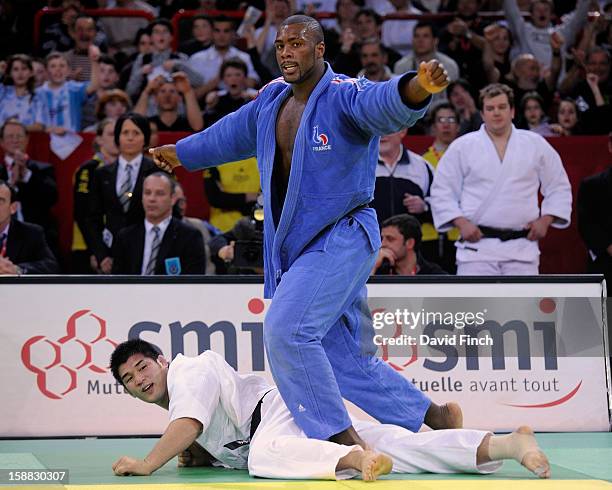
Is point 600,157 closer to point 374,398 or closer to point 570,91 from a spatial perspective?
point 570,91

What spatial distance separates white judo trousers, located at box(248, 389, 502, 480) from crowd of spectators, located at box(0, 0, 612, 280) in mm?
3079

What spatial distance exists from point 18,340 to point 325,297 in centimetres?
285

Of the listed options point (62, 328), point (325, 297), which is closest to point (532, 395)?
point (325, 297)

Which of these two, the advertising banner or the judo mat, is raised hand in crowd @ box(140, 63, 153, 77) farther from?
the judo mat

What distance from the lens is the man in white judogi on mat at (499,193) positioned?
8500 millimetres

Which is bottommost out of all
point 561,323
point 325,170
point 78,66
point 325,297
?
point 561,323

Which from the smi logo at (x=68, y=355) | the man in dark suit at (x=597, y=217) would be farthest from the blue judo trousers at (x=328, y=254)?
the man in dark suit at (x=597, y=217)

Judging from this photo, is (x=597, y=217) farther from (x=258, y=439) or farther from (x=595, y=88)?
(x=258, y=439)

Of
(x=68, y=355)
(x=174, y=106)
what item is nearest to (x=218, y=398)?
(x=68, y=355)

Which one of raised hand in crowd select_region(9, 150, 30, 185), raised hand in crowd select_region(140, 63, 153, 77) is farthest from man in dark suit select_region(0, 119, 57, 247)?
raised hand in crowd select_region(140, 63, 153, 77)

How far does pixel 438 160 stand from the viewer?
968cm

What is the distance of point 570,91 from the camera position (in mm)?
11281

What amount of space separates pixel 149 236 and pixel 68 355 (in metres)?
1.52

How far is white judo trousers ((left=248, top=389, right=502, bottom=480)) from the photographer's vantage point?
473 centimetres
